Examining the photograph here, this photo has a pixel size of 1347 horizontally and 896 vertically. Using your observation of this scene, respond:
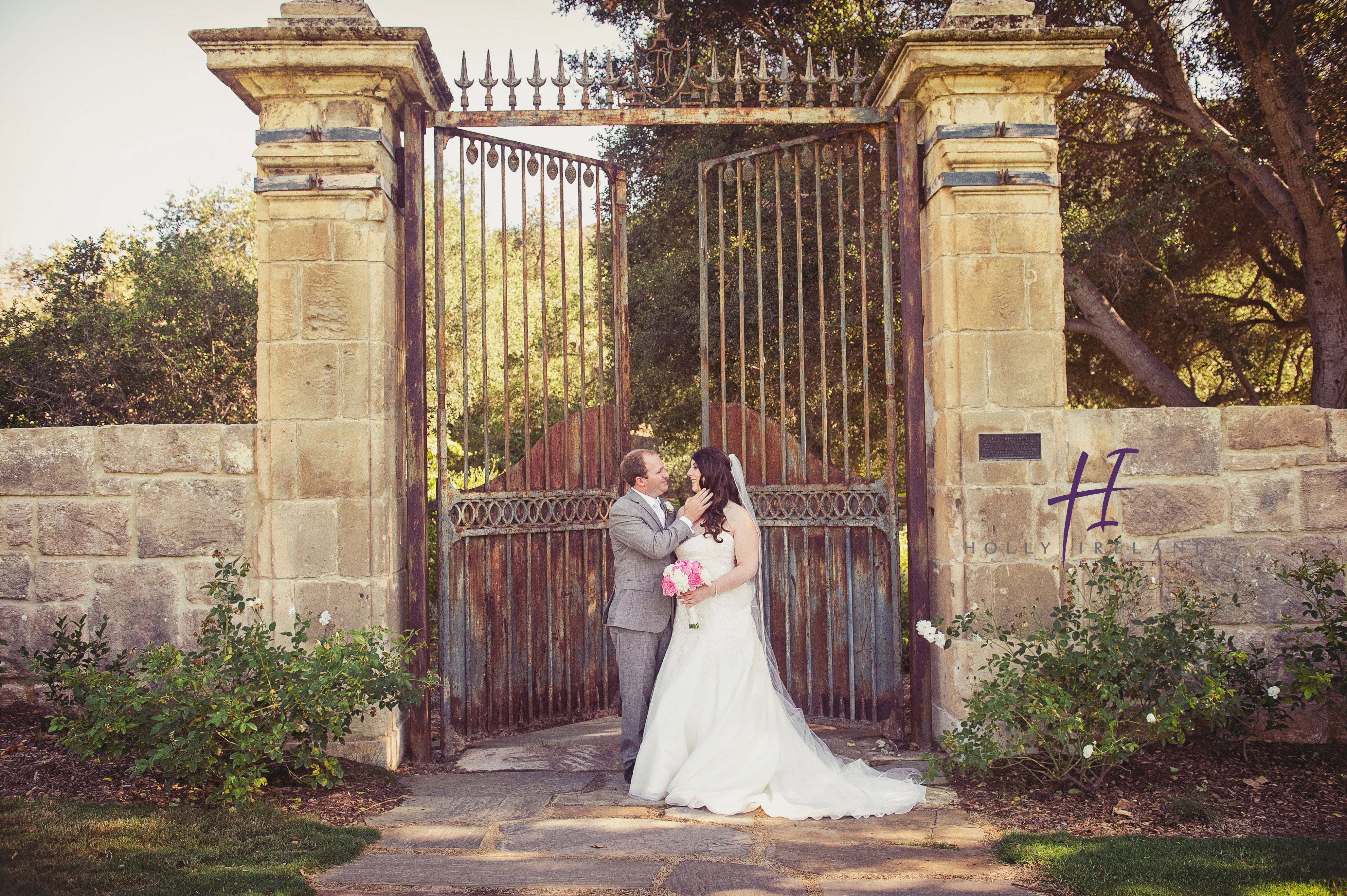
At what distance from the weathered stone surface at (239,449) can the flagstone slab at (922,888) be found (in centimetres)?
333

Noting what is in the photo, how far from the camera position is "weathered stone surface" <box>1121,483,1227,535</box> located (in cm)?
457

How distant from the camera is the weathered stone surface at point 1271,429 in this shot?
4629mm

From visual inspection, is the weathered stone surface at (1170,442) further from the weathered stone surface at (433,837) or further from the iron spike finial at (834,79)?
the weathered stone surface at (433,837)

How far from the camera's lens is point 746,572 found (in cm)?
441

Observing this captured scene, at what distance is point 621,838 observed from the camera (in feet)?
11.7

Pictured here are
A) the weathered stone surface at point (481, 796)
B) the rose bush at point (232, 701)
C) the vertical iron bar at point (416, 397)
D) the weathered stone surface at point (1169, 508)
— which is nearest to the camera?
the rose bush at point (232, 701)

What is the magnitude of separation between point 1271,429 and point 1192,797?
6.53 ft

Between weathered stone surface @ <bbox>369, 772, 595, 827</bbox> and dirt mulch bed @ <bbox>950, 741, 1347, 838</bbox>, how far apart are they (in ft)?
6.25

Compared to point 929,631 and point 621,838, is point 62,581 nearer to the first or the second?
point 621,838

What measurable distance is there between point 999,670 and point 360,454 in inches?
130

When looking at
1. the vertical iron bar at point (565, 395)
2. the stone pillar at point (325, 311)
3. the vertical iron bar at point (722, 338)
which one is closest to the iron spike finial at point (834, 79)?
the vertical iron bar at point (722, 338)

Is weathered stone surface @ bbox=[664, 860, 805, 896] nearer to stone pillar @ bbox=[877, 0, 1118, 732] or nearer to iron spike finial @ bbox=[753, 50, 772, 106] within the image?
stone pillar @ bbox=[877, 0, 1118, 732]

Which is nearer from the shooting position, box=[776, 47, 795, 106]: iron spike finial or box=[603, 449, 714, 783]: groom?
box=[603, 449, 714, 783]: groom

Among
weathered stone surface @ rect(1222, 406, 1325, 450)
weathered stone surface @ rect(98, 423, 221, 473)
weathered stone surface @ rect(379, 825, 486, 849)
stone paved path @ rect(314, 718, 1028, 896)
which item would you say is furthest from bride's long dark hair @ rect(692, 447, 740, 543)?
weathered stone surface @ rect(1222, 406, 1325, 450)
